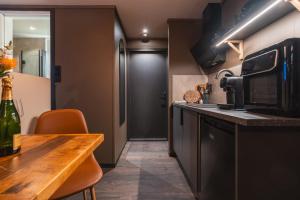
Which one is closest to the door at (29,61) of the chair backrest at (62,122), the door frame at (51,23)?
the door frame at (51,23)

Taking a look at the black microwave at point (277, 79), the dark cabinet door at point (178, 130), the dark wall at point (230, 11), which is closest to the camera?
the black microwave at point (277, 79)

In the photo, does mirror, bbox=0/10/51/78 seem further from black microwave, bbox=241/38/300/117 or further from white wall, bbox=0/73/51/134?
black microwave, bbox=241/38/300/117

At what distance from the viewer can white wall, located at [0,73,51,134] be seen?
202cm

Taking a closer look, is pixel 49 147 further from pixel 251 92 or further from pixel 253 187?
pixel 251 92

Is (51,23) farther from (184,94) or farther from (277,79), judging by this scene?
(277,79)

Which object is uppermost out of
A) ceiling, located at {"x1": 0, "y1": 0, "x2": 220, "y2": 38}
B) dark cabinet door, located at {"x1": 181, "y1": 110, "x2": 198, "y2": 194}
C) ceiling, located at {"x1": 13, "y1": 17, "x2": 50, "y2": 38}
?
ceiling, located at {"x1": 13, "y1": 17, "x2": 50, "y2": 38}

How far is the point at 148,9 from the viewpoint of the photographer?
10.9 ft

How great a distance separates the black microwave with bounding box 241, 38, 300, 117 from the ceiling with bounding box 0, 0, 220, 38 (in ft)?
6.68

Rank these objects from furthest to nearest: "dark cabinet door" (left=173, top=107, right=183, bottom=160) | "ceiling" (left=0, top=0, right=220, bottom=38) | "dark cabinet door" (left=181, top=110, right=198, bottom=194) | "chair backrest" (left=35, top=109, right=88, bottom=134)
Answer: "ceiling" (left=0, top=0, right=220, bottom=38) < "dark cabinet door" (left=173, top=107, right=183, bottom=160) < "dark cabinet door" (left=181, top=110, right=198, bottom=194) < "chair backrest" (left=35, top=109, right=88, bottom=134)

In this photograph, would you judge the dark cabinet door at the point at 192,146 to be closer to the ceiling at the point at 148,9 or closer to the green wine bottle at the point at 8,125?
the green wine bottle at the point at 8,125

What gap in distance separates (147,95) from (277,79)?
155 inches

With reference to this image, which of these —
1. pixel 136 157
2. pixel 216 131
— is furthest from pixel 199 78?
pixel 216 131

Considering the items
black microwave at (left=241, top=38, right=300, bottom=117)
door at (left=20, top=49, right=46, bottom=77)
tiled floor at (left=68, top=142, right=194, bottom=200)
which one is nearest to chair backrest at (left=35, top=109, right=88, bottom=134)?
tiled floor at (left=68, top=142, right=194, bottom=200)

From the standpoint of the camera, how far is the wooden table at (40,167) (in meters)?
0.54
